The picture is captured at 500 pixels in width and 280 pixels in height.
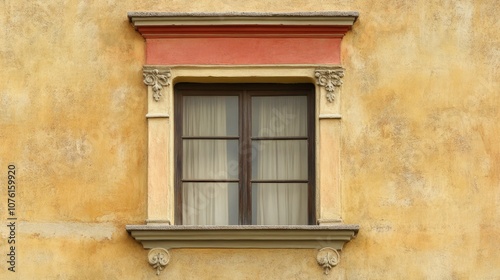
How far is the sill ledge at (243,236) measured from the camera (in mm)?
14992

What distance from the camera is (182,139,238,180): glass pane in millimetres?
15648

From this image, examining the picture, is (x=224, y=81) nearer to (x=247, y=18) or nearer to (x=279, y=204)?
(x=247, y=18)

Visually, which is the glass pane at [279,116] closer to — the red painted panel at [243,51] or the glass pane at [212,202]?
the red painted panel at [243,51]

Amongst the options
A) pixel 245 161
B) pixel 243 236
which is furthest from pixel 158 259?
pixel 245 161

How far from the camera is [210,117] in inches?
619

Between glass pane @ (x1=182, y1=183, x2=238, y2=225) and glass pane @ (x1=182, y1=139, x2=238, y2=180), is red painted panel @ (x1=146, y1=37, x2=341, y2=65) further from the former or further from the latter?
glass pane @ (x1=182, y1=183, x2=238, y2=225)

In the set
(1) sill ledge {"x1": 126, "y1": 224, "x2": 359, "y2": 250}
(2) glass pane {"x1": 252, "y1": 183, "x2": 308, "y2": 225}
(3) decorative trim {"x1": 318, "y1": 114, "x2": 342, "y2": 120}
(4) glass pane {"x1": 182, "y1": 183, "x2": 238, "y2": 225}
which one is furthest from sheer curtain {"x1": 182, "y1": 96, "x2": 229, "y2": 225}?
(3) decorative trim {"x1": 318, "y1": 114, "x2": 342, "y2": 120}

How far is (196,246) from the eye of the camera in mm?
15133

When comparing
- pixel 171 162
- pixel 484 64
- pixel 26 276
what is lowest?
pixel 26 276

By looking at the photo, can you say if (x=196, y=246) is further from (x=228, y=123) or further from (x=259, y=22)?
(x=259, y=22)

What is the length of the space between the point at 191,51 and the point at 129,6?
84 centimetres

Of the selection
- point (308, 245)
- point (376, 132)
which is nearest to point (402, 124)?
point (376, 132)

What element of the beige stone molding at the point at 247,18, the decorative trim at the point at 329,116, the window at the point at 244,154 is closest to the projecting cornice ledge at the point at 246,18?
the beige stone molding at the point at 247,18

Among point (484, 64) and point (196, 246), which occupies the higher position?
point (484, 64)
